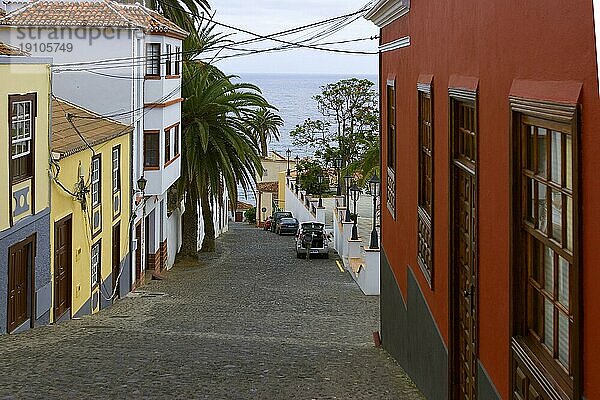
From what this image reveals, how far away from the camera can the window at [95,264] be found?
22344mm

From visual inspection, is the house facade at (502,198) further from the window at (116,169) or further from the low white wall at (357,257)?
the low white wall at (357,257)

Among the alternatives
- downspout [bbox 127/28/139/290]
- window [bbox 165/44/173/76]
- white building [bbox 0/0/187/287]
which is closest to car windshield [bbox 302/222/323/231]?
white building [bbox 0/0/187/287]

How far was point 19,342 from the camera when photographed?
44.7 feet

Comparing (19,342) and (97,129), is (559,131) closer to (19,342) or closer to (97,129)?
(19,342)

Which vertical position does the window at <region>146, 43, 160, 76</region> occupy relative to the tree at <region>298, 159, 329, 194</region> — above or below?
above

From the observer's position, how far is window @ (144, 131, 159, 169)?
29.4m

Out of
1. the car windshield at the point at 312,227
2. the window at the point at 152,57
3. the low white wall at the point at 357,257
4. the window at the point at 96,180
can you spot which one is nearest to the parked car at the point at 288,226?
the low white wall at the point at 357,257

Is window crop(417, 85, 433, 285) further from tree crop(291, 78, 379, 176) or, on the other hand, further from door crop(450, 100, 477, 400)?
tree crop(291, 78, 379, 176)

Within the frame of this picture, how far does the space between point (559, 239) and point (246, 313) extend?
17.7 m

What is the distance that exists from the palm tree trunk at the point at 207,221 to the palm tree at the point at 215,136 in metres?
0.05

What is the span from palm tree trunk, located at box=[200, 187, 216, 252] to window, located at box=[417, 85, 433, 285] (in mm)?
23617

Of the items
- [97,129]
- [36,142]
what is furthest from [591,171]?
[97,129]

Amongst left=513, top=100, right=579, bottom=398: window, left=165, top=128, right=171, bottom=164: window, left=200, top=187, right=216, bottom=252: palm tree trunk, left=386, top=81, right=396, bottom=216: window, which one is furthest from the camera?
left=200, top=187, right=216, bottom=252: palm tree trunk

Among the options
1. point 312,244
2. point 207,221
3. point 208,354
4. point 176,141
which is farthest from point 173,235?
point 208,354
